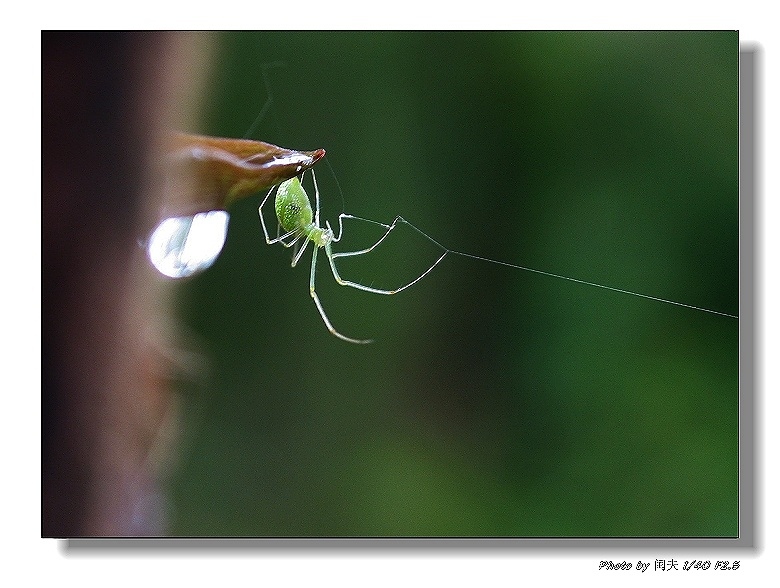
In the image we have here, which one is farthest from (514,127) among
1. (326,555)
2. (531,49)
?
(326,555)

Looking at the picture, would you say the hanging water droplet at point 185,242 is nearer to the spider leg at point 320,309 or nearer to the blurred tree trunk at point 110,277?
the blurred tree trunk at point 110,277

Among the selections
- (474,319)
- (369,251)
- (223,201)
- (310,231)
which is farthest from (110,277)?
(474,319)

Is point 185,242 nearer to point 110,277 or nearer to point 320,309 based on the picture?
point 110,277

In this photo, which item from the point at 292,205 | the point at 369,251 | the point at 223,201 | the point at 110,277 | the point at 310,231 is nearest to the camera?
the point at 110,277

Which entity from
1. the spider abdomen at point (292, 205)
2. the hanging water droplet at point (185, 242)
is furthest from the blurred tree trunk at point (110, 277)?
the spider abdomen at point (292, 205)
